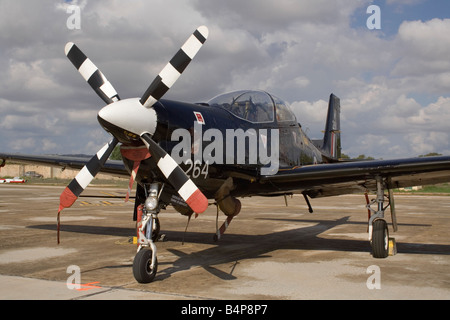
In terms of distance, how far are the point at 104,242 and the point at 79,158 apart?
2.78 metres

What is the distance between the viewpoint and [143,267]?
238 inches

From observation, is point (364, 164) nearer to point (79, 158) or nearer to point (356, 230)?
point (356, 230)

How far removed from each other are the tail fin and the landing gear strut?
1039 centimetres

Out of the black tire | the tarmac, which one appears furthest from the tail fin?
the black tire

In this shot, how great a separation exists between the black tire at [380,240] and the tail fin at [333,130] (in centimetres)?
727

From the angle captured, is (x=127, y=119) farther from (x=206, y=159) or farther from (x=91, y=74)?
(x=206, y=159)

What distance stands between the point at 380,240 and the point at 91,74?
6054mm

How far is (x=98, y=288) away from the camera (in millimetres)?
5766

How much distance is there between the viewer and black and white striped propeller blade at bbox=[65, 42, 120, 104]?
267 inches

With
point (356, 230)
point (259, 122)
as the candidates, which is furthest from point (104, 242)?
point (356, 230)

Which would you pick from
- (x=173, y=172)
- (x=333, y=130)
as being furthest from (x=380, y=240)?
(x=333, y=130)

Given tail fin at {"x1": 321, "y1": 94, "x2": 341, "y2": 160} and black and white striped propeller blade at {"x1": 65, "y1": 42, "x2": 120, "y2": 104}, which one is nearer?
black and white striped propeller blade at {"x1": 65, "y1": 42, "x2": 120, "y2": 104}

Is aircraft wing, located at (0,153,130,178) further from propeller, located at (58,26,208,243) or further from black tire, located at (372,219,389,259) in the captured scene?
black tire, located at (372,219,389,259)

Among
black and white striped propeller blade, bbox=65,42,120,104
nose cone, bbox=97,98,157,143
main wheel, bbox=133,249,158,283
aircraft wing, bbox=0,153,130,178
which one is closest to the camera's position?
nose cone, bbox=97,98,157,143
